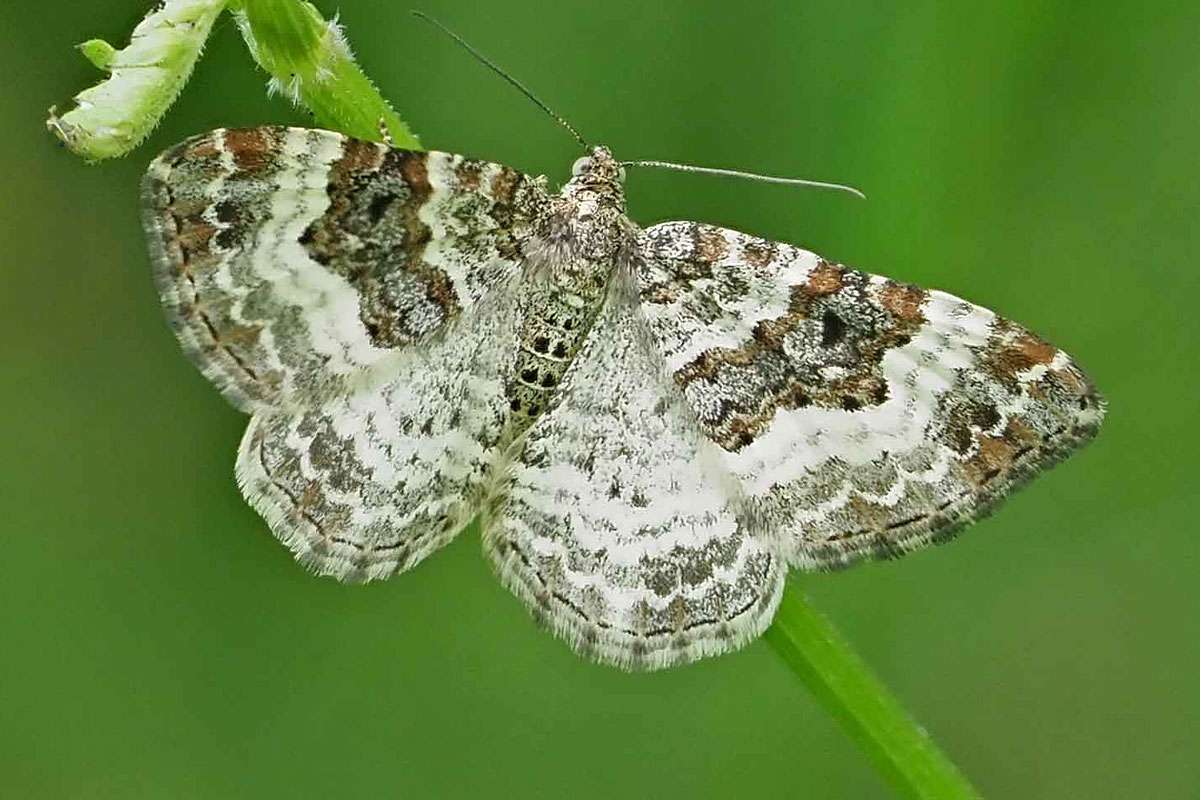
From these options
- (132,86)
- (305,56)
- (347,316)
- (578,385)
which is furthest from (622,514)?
(132,86)

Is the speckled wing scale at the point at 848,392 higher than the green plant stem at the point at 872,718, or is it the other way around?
the speckled wing scale at the point at 848,392

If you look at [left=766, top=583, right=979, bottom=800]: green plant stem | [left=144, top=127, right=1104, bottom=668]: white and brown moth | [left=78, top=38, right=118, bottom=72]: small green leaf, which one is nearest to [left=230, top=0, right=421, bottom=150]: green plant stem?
[left=144, top=127, right=1104, bottom=668]: white and brown moth

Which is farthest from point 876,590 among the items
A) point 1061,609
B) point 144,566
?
point 144,566

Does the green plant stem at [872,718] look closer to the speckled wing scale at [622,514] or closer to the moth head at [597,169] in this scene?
the speckled wing scale at [622,514]

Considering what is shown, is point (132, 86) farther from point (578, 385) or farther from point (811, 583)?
point (811, 583)

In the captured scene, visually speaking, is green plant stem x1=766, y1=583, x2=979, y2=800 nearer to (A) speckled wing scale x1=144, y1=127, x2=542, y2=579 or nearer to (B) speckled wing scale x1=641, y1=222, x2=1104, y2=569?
(B) speckled wing scale x1=641, y1=222, x2=1104, y2=569

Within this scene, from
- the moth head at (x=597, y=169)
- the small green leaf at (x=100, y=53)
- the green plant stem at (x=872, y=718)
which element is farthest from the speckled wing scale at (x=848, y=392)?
the small green leaf at (x=100, y=53)
